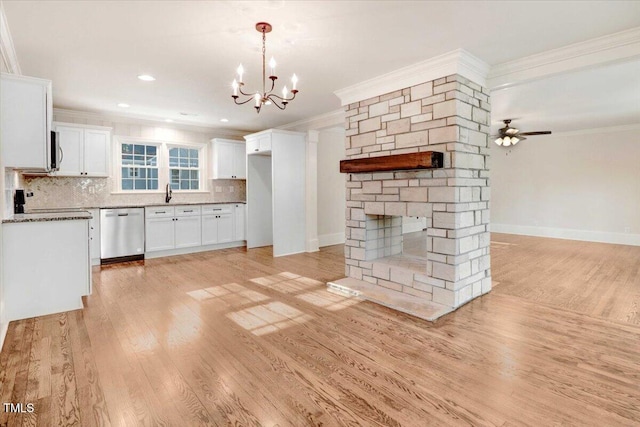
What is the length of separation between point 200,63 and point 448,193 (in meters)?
2.93

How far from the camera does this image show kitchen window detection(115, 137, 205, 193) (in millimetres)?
6156

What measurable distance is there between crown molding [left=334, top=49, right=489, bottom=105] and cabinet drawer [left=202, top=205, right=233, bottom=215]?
375 centimetres

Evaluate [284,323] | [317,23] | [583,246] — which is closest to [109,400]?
[284,323]

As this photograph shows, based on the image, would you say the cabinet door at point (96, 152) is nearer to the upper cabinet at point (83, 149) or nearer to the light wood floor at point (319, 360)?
the upper cabinet at point (83, 149)

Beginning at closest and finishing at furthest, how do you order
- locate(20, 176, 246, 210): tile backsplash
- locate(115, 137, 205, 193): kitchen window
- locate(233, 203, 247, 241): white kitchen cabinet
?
locate(20, 176, 246, 210): tile backsplash, locate(115, 137, 205, 193): kitchen window, locate(233, 203, 247, 241): white kitchen cabinet

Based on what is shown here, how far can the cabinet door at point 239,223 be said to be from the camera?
271 inches

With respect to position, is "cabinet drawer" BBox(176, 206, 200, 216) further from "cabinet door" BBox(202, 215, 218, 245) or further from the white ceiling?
the white ceiling

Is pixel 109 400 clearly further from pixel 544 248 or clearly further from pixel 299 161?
pixel 544 248

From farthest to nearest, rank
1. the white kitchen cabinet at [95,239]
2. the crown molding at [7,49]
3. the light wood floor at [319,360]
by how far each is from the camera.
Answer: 1. the white kitchen cabinet at [95,239]
2. the crown molding at [7,49]
3. the light wood floor at [319,360]

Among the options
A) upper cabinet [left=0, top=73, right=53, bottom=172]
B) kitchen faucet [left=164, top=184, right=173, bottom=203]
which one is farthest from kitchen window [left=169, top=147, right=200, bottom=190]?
upper cabinet [left=0, top=73, right=53, bottom=172]

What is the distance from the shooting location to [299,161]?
20.7 ft

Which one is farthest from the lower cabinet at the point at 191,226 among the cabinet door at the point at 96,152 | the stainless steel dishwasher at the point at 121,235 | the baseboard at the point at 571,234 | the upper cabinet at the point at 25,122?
the baseboard at the point at 571,234

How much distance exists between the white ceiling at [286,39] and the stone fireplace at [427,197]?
482 mm

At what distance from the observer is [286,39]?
9.75 feet
